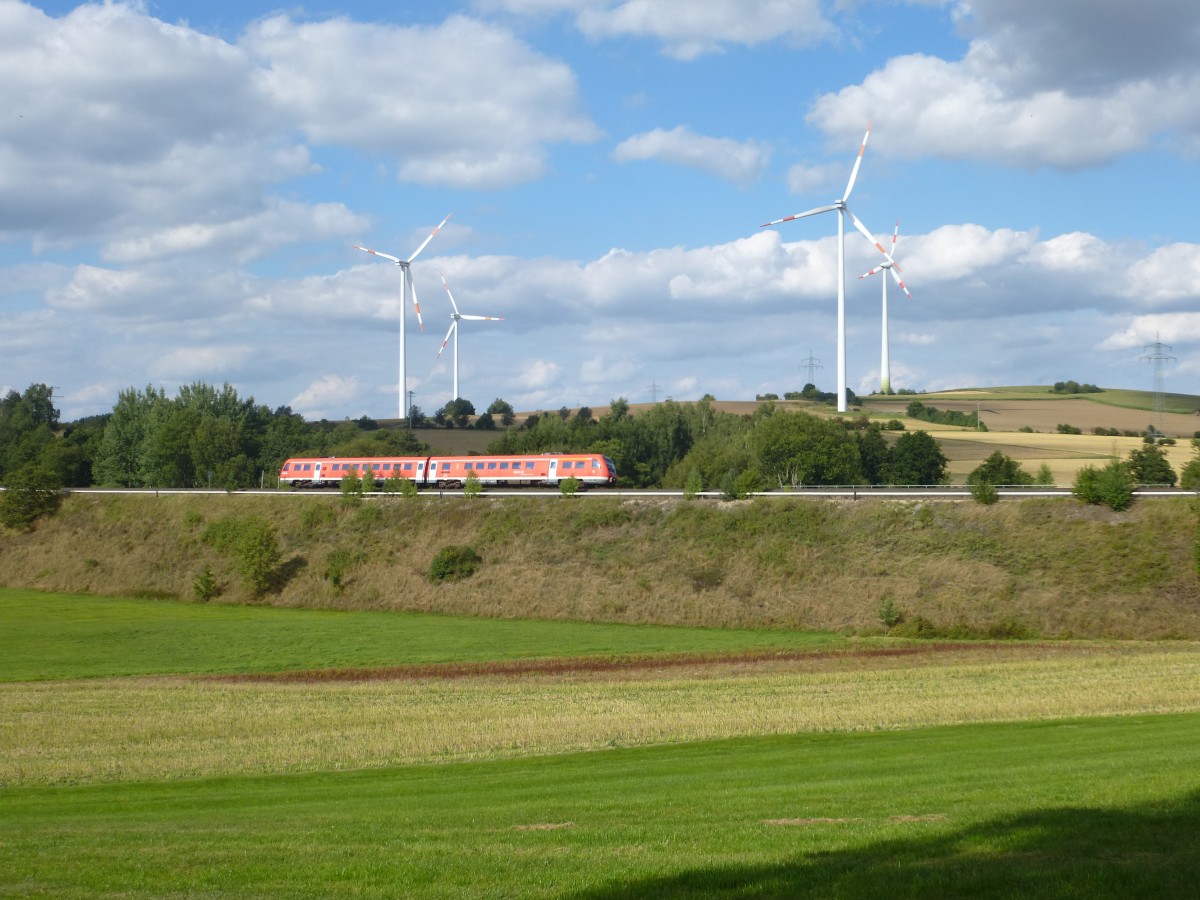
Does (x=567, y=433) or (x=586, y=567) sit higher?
(x=567, y=433)

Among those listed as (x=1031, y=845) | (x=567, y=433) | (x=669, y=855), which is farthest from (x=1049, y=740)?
(x=567, y=433)

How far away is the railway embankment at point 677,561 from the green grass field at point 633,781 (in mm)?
8846

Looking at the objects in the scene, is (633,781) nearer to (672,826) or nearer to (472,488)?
(672,826)

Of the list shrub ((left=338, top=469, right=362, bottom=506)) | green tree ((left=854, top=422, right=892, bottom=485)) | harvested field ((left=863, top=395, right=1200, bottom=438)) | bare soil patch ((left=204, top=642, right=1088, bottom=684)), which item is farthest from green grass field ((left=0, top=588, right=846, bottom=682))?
harvested field ((left=863, top=395, right=1200, bottom=438))

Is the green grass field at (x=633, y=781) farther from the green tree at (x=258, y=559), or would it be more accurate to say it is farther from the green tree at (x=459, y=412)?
the green tree at (x=459, y=412)

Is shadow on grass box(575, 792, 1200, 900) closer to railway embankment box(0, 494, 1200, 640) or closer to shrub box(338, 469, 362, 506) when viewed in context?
railway embankment box(0, 494, 1200, 640)

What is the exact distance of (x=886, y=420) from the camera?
127438mm

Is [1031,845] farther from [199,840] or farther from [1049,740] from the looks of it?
[1049,740]

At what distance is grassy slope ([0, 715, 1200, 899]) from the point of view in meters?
10.8

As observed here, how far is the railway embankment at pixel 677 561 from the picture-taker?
54812 mm

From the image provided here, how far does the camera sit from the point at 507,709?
102 ft

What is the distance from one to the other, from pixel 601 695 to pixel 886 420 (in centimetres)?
9945

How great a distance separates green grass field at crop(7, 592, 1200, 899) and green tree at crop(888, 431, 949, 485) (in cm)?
4669

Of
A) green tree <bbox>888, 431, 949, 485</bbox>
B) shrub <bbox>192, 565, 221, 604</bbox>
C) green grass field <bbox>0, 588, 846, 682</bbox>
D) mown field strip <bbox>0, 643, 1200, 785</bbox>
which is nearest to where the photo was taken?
mown field strip <bbox>0, 643, 1200, 785</bbox>
